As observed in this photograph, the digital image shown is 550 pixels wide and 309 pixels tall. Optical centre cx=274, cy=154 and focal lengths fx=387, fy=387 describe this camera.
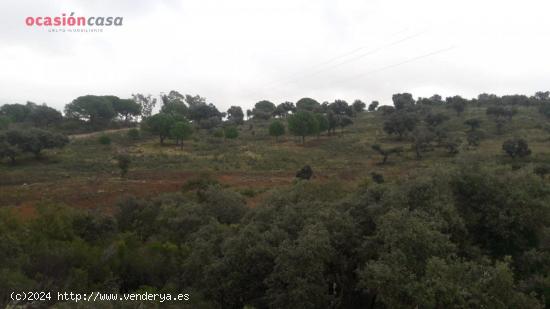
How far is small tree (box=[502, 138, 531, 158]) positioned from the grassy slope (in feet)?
3.74

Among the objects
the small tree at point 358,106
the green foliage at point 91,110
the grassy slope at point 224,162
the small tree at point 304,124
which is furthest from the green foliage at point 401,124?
the green foliage at point 91,110

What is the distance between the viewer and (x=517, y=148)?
4522 centimetres

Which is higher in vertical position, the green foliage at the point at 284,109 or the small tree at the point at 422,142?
Result: the green foliage at the point at 284,109

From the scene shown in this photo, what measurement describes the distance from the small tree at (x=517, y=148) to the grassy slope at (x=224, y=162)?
3.74ft

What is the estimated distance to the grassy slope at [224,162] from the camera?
34.2 metres

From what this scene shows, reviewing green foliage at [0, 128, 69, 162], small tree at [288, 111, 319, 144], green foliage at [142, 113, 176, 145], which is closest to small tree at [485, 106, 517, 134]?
small tree at [288, 111, 319, 144]

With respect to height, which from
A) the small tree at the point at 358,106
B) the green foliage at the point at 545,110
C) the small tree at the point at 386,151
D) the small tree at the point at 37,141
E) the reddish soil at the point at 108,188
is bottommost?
the reddish soil at the point at 108,188

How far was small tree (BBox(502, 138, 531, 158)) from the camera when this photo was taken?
Answer: 44938mm

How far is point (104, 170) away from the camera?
47.2 m

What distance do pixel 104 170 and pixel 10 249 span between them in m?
34.3

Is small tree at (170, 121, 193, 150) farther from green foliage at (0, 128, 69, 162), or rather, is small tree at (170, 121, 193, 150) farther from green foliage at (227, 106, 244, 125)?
green foliage at (227, 106, 244, 125)

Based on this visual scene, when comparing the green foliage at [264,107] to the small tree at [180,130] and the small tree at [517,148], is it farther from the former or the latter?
the small tree at [517,148]

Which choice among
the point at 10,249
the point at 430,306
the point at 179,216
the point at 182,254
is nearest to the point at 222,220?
the point at 179,216

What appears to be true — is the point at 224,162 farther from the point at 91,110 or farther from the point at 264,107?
the point at 264,107
